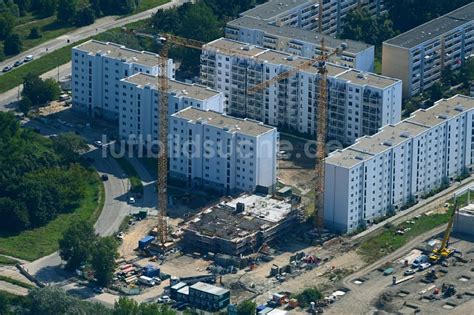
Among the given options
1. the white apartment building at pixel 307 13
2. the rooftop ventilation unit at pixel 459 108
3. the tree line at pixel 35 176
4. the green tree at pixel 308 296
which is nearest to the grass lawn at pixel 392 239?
the green tree at pixel 308 296

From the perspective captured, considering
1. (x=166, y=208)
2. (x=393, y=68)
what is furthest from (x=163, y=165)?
(x=393, y=68)

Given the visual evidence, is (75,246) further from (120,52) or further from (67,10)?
(67,10)

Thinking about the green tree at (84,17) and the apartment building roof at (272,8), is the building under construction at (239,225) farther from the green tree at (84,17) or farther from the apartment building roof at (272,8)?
the green tree at (84,17)

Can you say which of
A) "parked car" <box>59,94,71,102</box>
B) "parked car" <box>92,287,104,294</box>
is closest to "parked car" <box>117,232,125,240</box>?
"parked car" <box>92,287,104,294</box>

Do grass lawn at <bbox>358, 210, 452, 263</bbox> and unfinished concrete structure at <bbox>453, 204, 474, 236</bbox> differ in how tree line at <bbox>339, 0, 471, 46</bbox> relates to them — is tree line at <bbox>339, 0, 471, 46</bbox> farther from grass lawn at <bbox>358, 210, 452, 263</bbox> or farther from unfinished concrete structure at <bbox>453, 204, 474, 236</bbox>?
unfinished concrete structure at <bbox>453, 204, 474, 236</bbox>

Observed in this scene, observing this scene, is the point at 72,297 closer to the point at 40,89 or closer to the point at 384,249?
the point at 384,249
